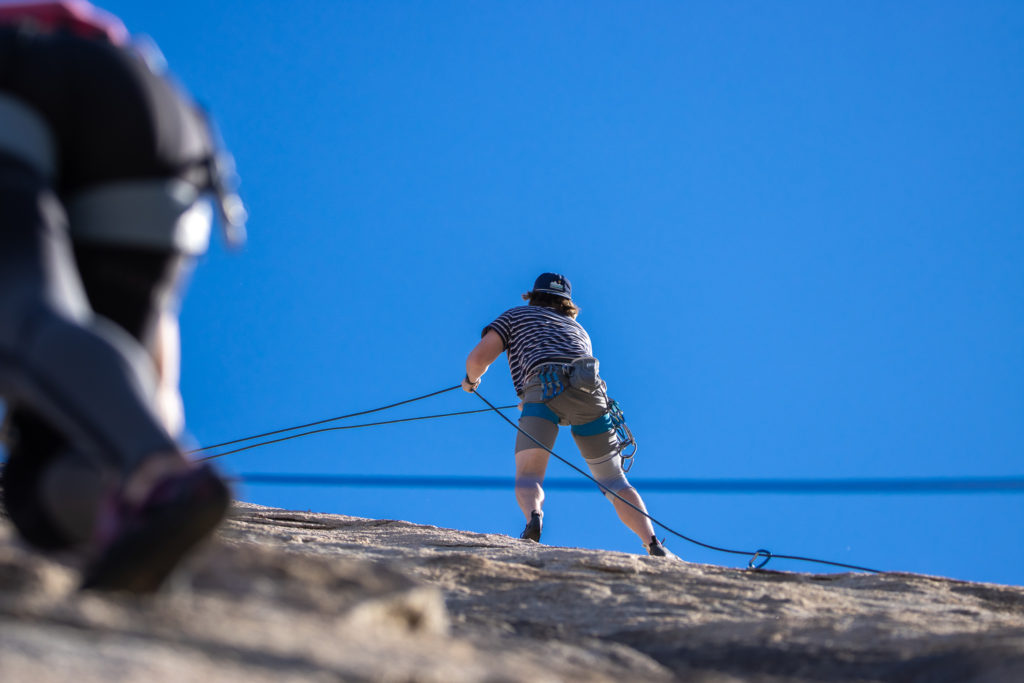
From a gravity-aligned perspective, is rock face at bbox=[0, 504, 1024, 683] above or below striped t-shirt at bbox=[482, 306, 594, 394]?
below

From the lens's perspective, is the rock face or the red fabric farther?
the red fabric

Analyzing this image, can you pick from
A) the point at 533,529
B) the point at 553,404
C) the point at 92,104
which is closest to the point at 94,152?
the point at 92,104

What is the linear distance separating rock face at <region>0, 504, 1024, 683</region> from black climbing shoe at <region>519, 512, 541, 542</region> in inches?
18.3

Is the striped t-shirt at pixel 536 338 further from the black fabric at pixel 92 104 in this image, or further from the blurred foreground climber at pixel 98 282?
the black fabric at pixel 92 104

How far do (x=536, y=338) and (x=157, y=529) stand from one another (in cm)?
406

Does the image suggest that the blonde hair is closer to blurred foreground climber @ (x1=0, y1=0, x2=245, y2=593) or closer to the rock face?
the rock face

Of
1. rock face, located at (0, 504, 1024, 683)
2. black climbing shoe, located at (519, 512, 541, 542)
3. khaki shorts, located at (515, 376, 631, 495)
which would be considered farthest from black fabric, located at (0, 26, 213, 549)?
khaki shorts, located at (515, 376, 631, 495)

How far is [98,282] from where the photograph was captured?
54.1 inches

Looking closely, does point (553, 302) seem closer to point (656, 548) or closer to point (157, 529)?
point (656, 548)

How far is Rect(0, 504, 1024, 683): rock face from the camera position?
3.28 ft

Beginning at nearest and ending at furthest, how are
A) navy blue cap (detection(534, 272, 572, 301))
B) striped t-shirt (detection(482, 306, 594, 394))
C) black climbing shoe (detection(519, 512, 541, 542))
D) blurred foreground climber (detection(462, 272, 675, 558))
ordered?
black climbing shoe (detection(519, 512, 541, 542)) < blurred foreground climber (detection(462, 272, 675, 558)) < striped t-shirt (detection(482, 306, 594, 394)) < navy blue cap (detection(534, 272, 572, 301))

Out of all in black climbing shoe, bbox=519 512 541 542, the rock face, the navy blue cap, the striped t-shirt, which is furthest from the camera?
the navy blue cap

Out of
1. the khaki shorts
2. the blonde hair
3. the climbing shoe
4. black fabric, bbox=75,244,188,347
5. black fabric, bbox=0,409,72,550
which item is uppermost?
the blonde hair

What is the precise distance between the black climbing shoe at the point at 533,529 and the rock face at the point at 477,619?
0.47 metres
